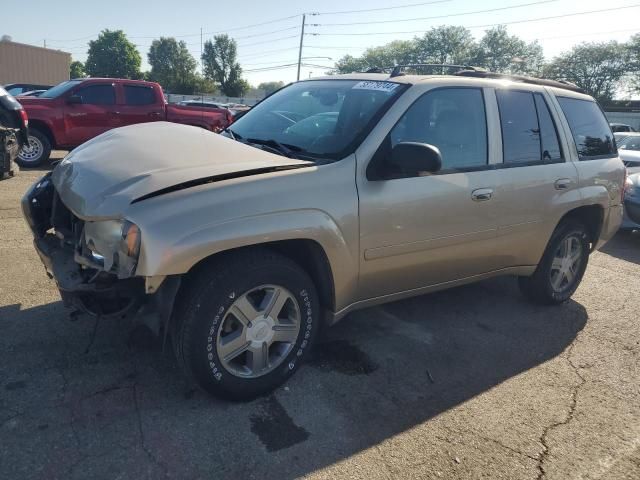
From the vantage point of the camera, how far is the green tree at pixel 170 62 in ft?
270

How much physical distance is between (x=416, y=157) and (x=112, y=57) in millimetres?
93689

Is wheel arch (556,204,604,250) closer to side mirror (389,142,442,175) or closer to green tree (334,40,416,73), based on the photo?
side mirror (389,142,442,175)

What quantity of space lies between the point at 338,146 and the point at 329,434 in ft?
5.49

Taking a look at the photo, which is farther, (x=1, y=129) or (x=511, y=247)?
(x=1, y=129)

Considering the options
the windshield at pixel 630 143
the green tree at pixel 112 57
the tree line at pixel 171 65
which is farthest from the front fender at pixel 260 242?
the green tree at pixel 112 57

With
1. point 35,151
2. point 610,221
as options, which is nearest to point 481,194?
point 610,221

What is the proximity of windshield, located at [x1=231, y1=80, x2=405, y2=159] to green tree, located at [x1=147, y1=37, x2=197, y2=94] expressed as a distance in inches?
3173

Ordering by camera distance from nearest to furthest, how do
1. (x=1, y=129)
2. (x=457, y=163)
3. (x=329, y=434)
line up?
1. (x=329, y=434)
2. (x=457, y=163)
3. (x=1, y=129)

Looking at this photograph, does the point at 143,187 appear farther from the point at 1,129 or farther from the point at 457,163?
the point at 1,129

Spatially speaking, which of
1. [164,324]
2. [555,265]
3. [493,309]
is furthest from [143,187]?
[555,265]

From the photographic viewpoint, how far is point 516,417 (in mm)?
2932

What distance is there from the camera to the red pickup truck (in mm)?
10109

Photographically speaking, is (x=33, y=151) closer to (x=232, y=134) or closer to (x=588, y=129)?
(x=232, y=134)

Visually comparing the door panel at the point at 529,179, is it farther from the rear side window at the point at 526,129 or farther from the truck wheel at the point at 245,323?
the truck wheel at the point at 245,323
